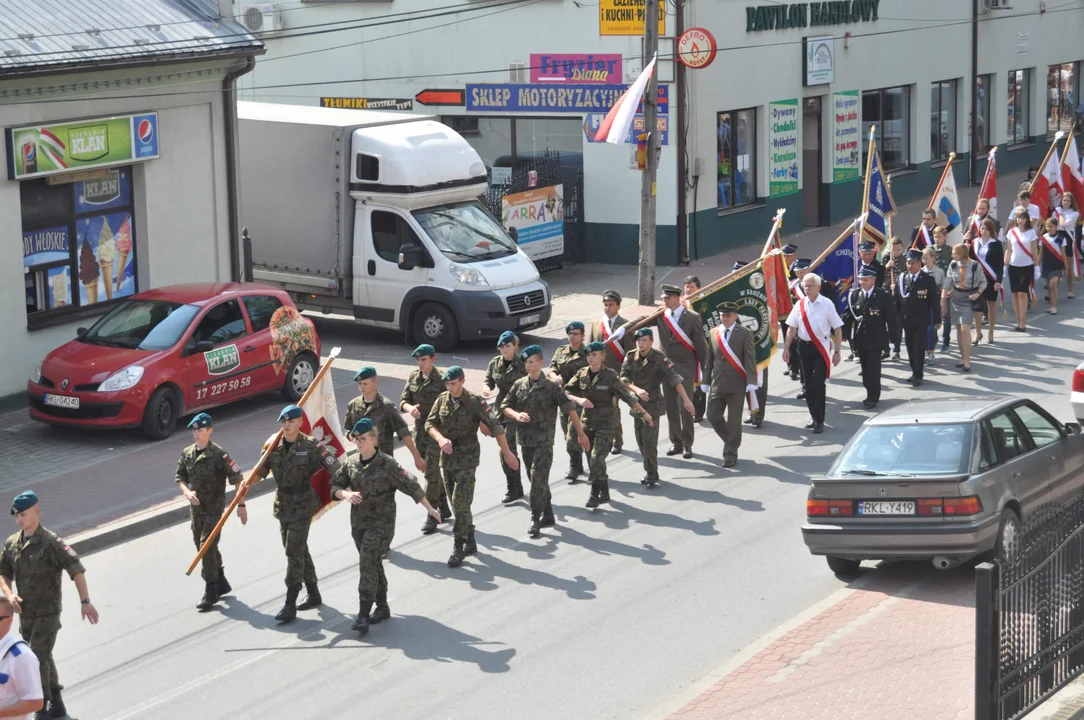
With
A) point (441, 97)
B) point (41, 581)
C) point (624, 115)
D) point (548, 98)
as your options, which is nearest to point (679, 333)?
point (624, 115)

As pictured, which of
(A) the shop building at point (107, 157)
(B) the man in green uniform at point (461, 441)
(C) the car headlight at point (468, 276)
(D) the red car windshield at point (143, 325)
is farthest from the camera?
(C) the car headlight at point (468, 276)

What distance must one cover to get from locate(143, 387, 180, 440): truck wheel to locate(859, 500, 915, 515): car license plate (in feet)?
28.3

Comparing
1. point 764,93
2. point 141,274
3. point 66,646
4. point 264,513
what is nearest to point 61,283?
point 141,274

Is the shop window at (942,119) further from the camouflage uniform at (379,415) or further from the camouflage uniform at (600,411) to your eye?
the camouflage uniform at (379,415)

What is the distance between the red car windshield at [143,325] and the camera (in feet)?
55.7

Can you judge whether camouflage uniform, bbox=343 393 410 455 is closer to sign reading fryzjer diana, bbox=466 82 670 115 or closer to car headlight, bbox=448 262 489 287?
car headlight, bbox=448 262 489 287

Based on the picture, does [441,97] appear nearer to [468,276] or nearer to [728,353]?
[468,276]

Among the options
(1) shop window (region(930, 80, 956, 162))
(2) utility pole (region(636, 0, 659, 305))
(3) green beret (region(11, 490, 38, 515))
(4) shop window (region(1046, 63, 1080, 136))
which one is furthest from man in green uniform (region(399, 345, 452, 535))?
(4) shop window (region(1046, 63, 1080, 136))

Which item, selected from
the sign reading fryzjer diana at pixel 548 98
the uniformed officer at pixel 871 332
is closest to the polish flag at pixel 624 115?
the sign reading fryzjer diana at pixel 548 98

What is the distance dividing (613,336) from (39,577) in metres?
7.38

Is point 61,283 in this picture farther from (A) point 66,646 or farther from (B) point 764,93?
(B) point 764,93

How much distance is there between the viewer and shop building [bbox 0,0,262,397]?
1842 cm

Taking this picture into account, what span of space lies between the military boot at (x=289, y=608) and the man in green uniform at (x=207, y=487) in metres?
0.68

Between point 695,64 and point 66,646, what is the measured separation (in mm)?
18011
